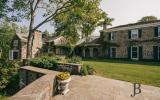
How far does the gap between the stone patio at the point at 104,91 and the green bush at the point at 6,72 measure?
10.5m

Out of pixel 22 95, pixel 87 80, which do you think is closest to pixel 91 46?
pixel 87 80

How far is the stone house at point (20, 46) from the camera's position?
50875 mm

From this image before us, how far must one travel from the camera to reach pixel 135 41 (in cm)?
3712

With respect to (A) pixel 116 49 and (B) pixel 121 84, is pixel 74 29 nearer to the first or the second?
(A) pixel 116 49

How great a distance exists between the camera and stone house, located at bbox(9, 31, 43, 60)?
2003 inches

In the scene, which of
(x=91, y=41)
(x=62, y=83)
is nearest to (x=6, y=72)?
(x=62, y=83)

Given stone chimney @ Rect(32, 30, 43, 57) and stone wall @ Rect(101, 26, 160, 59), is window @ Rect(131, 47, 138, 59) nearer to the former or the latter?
stone wall @ Rect(101, 26, 160, 59)

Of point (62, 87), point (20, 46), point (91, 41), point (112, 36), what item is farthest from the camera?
point (20, 46)

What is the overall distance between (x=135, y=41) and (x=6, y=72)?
20361 mm

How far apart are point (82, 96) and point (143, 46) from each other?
82.7 ft

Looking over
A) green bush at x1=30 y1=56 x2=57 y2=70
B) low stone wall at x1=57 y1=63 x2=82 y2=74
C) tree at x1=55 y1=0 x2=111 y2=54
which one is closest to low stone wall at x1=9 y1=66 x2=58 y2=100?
green bush at x1=30 y1=56 x2=57 y2=70

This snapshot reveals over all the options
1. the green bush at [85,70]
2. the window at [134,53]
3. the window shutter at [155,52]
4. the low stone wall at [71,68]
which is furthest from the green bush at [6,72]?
the window shutter at [155,52]

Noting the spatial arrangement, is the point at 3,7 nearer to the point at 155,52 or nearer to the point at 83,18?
the point at 83,18

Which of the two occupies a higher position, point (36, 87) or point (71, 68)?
point (71, 68)
